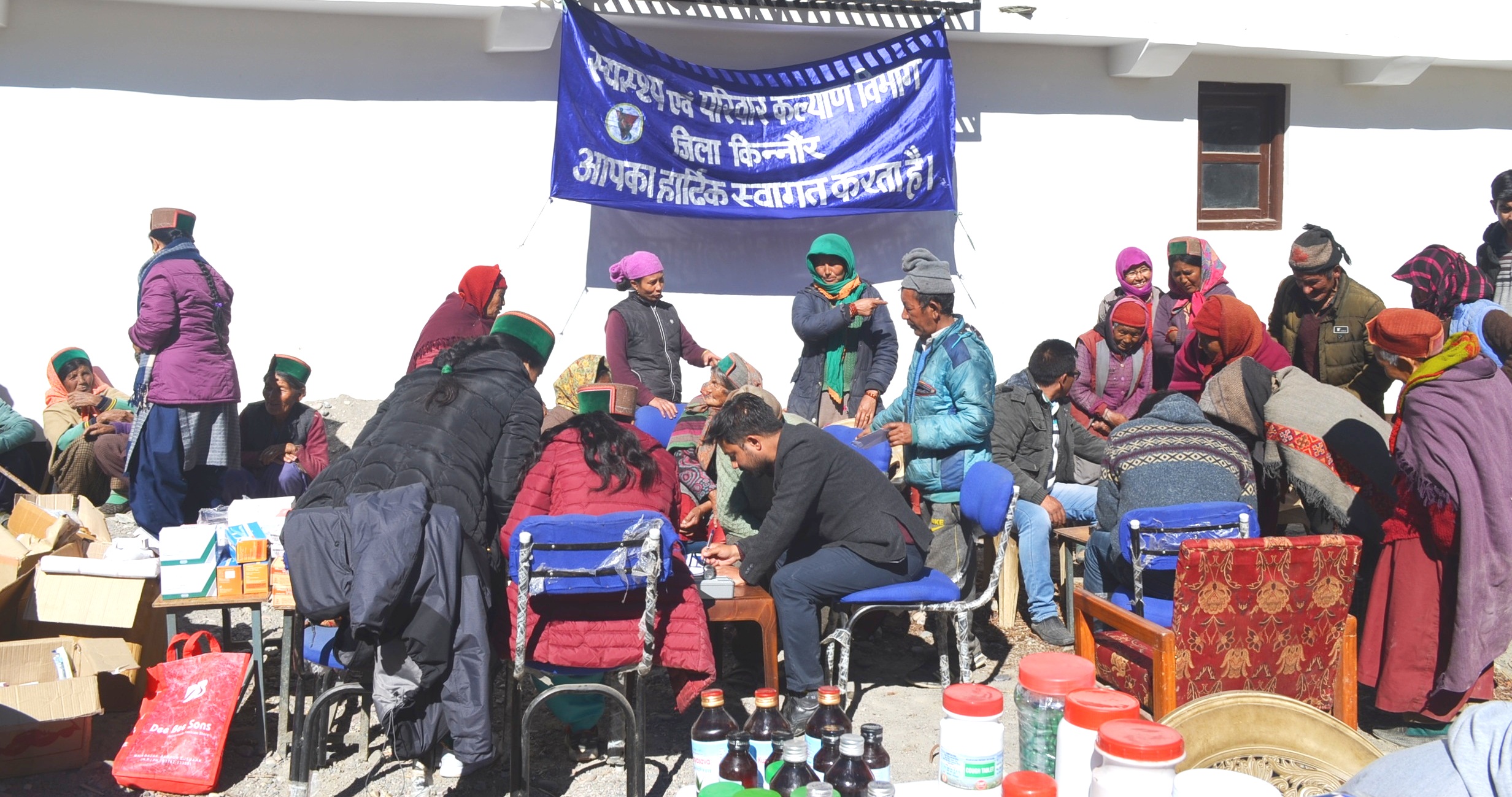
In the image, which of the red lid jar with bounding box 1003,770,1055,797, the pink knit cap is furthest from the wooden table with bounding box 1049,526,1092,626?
the red lid jar with bounding box 1003,770,1055,797

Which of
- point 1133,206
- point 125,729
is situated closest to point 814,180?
point 1133,206

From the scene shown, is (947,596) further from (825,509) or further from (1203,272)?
(1203,272)

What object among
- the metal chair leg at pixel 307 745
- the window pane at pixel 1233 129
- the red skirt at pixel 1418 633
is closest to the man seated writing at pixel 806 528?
the metal chair leg at pixel 307 745

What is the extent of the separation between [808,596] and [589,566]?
3.22ft

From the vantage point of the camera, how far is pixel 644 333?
6.80m

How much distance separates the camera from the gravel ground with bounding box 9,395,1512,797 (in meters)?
4.18

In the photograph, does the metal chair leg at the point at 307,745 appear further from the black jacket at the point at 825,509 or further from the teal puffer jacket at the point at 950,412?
the teal puffer jacket at the point at 950,412

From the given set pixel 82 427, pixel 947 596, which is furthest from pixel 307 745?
pixel 82 427

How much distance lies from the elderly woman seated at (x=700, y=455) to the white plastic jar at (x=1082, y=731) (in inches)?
116

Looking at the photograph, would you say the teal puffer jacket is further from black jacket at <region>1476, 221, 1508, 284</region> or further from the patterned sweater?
black jacket at <region>1476, 221, 1508, 284</region>

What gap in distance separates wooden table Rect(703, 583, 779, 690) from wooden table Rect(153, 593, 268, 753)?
169 cm

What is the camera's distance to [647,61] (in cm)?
746

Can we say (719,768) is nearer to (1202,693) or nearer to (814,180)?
(1202,693)

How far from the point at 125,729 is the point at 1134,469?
409 cm
